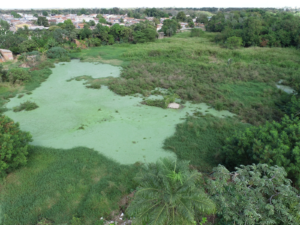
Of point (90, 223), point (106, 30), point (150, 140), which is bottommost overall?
point (90, 223)

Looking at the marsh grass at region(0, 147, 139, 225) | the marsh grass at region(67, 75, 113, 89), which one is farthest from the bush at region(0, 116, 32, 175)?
the marsh grass at region(67, 75, 113, 89)

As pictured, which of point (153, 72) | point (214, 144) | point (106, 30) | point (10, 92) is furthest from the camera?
point (106, 30)

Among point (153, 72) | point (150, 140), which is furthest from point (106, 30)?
point (150, 140)

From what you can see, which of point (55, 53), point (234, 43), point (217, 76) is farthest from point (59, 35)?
point (234, 43)

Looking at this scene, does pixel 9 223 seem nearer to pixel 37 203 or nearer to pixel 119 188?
pixel 37 203

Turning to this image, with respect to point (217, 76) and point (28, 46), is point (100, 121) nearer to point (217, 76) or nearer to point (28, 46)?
point (217, 76)

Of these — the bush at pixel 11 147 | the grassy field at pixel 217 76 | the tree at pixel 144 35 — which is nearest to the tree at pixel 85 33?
the grassy field at pixel 217 76

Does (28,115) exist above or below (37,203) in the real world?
above

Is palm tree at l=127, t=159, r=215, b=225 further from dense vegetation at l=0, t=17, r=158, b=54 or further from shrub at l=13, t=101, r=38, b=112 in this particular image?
dense vegetation at l=0, t=17, r=158, b=54
